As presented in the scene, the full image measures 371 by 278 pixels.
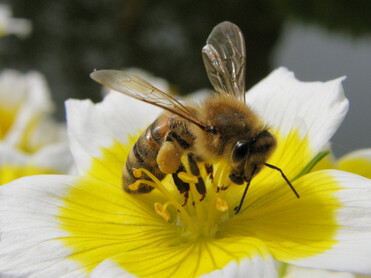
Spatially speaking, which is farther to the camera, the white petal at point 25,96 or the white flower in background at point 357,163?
the white petal at point 25,96

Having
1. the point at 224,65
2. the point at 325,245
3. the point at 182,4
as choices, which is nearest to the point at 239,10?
the point at 182,4

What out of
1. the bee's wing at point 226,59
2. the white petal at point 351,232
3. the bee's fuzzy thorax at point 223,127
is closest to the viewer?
the white petal at point 351,232

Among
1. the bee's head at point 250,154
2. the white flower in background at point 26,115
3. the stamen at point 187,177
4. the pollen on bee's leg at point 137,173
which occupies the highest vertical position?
the bee's head at point 250,154

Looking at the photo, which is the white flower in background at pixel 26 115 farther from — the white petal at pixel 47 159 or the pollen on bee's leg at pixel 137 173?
the pollen on bee's leg at pixel 137 173

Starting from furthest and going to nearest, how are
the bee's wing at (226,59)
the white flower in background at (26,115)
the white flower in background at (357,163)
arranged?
the white flower in background at (26,115) → the white flower in background at (357,163) → the bee's wing at (226,59)

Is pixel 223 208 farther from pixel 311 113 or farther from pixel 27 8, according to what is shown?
pixel 27 8

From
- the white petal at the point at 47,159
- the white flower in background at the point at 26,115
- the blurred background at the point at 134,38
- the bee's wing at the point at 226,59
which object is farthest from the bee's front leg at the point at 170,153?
the blurred background at the point at 134,38

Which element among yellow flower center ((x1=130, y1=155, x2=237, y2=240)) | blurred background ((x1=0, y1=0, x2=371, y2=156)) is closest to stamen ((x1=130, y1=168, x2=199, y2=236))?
yellow flower center ((x1=130, y1=155, x2=237, y2=240))

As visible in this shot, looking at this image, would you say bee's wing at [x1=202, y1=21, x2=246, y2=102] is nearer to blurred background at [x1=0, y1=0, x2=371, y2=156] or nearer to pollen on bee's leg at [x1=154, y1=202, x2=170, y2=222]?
pollen on bee's leg at [x1=154, y1=202, x2=170, y2=222]
